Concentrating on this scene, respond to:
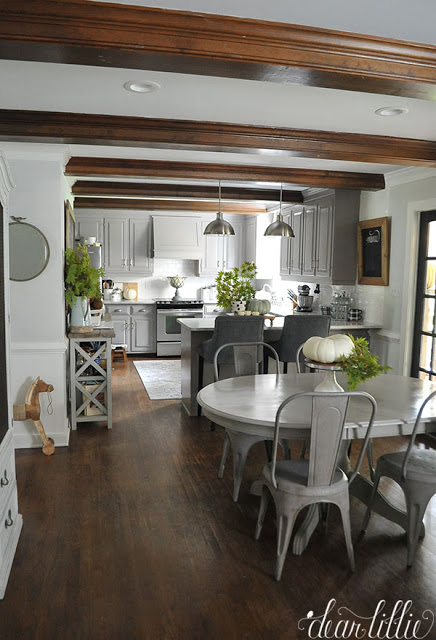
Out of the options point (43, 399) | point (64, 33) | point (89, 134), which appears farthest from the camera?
point (43, 399)

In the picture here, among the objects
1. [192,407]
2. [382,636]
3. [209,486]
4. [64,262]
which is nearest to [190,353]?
[192,407]

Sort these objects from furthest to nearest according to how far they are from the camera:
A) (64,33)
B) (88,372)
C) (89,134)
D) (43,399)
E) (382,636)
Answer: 1. (88,372)
2. (43,399)
3. (89,134)
4. (382,636)
5. (64,33)

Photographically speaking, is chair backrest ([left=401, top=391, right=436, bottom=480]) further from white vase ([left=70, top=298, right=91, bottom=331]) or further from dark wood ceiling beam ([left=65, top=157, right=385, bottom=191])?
dark wood ceiling beam ([left=65, top=157, right=385, bottom=191])

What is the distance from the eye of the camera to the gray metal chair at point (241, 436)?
3.27m

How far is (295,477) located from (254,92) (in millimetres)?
2021

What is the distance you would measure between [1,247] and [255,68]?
4.75 feet

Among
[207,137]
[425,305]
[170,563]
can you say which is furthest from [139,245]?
[170,563]

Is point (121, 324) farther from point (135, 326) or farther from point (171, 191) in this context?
point (171, 191)

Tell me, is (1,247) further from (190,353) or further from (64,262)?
(190,353)

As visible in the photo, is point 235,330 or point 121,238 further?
point 121,238

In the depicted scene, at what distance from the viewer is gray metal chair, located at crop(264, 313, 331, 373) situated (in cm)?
479

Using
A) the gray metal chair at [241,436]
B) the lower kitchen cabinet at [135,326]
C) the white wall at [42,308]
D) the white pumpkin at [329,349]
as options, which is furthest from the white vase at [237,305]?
the lower kitchen cabinet at [135,326]

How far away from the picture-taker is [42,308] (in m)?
4.21

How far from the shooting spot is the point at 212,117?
131 inches
